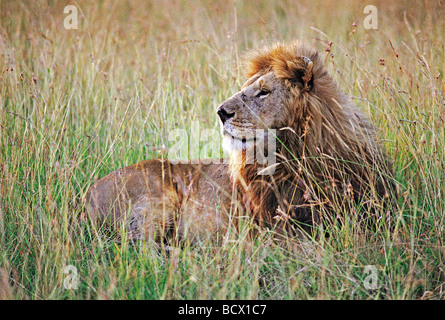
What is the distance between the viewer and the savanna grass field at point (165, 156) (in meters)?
3.04

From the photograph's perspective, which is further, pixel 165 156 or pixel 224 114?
pixel 165 156

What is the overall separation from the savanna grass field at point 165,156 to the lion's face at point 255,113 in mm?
538

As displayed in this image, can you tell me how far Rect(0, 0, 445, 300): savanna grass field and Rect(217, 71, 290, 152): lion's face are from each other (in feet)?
1.77

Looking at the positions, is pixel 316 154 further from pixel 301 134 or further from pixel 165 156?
pixel 165 156

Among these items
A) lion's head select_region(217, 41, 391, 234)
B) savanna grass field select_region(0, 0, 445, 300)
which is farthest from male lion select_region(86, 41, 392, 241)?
savanna grass field select_region(0, 0, 445, 300)

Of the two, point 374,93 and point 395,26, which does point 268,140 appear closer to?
point 374,93

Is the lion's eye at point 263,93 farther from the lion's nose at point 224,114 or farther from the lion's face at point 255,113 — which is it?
the lion's nose at point 224,114

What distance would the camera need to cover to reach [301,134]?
360cm

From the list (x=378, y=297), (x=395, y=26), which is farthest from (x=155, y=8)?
(x=378, y=297)

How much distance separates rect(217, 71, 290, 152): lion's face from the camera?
3.59 metres

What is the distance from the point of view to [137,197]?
4184 millimetres

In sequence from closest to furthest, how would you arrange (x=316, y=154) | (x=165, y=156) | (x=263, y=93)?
1. (x=316, y=154)
2. (x=263, y=93)
3. (x=165, y=156)

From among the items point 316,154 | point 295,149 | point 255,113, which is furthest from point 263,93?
point 316,154

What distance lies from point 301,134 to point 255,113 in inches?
14.4
